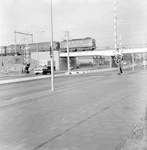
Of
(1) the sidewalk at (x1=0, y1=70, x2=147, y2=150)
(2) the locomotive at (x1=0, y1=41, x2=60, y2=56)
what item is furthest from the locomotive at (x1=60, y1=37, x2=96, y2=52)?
(1) the sidewalk at (x1=0, y1=70, x2=147, y2=150)

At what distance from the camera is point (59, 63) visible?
61.4m

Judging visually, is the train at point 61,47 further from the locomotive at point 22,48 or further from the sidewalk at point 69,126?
the sidewalk at point 69,126

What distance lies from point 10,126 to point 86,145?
253cm

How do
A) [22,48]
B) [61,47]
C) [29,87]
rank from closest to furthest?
[29,87], [61,47], [22,48]

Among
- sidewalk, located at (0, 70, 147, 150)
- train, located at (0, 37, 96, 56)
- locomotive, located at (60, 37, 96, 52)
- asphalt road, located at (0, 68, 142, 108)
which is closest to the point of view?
sidewalk, located at (0, 70, 147, 150)

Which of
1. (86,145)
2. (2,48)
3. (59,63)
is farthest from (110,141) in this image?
(2,48)

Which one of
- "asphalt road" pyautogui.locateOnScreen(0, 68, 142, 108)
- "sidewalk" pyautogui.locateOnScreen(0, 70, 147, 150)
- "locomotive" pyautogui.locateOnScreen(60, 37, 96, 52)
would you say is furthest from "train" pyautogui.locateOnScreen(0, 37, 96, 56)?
"sidewalk" pyautogui.locateOnScreen(0, 70, 147, 150)

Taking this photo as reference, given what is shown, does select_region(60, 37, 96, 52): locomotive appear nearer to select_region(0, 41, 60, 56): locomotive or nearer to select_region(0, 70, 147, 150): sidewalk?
select_region(0, 41, 60, 56): locomotive

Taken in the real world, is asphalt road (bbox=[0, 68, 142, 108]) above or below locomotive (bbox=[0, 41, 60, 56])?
below

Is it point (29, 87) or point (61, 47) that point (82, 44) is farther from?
point (29, 87)

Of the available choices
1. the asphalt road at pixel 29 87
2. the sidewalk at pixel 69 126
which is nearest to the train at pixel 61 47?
the asphalt road at pixel 29 87

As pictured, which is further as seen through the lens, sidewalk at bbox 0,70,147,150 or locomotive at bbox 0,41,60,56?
locomotive at bbox 0,41,60,56

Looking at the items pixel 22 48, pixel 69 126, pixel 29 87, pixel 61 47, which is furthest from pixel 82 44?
pixel 69 126

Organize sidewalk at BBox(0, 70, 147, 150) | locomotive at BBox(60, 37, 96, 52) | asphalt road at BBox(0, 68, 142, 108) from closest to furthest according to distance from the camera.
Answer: sidewalk at BBox(0, 70, 147, 150), asphalt road at BBox(0, 68, 142, 108), locomotive at BBox(60, 37, 96, 52)
